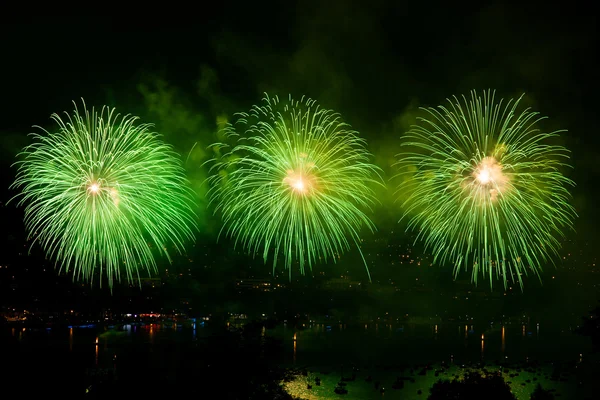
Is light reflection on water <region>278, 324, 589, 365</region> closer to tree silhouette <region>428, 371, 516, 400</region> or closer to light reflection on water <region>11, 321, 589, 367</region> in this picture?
light reflection on water <region>11, 321, 589, 367</region>

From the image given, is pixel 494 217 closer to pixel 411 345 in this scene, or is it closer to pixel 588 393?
pixel 588 393

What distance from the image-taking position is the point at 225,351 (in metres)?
23.1

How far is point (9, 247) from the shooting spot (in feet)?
85.4

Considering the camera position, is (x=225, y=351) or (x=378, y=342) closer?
(x=225, y=351)

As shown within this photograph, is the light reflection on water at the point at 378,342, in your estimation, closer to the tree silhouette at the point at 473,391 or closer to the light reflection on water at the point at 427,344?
the light reflection on water at the point at 427,344

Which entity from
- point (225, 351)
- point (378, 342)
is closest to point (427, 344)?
point (378, 342)

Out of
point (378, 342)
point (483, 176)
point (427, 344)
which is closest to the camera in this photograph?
point (483, 176)

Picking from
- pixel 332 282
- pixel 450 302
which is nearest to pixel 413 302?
pixel 450 302

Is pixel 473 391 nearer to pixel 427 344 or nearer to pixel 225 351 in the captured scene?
pixel 225 351

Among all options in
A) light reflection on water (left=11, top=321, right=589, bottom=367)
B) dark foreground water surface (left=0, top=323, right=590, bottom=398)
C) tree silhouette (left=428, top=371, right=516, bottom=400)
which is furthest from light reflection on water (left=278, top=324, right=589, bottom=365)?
tree silhouette (left=428, top=371, right=516, bottom=400)

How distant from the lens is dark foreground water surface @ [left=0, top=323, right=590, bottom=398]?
731 inches

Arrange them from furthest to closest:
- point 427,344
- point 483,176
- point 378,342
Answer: point 378,342
point 427,344
point 483,176

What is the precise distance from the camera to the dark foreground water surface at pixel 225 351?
18.6 m

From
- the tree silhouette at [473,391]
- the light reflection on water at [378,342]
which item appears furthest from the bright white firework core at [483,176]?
the light reflection on water at [378,342]
